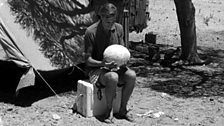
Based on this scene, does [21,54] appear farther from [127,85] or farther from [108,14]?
[127,85]

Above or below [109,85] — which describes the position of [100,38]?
above

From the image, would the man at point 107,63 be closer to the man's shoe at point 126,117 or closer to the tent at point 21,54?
the man's shoe at point 126,117

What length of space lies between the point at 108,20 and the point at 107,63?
0.50 meters

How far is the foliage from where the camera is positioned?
5.91m

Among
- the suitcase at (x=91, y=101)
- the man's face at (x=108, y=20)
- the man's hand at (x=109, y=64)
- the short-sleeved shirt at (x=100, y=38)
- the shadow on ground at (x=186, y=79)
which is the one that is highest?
the man's face at (x=108, y=20)

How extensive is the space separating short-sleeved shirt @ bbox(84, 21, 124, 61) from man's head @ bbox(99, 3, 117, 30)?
0.12 m

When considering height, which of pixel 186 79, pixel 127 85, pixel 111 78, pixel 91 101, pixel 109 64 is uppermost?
pixel 109 64

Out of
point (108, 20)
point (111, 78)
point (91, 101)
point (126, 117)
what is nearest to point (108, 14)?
point (108, 20)

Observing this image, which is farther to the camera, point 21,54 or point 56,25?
point 56,25

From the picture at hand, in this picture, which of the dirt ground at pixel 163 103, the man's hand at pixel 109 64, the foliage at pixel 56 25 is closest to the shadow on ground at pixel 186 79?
the dirt ground at pixel 163 103

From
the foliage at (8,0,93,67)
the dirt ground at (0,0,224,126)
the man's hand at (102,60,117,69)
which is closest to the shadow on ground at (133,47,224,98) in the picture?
the dirt ground at (0,0,224,126)

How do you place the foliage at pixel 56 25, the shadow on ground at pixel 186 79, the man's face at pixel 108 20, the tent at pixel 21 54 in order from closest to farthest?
the man's face at pixel 108 20 < the tent at pixel 21 54 < the foliage at pixel 56 25 < the shadow on ground at pixel 186 79

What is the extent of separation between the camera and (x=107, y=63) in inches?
196

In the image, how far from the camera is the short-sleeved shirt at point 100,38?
203 inches
